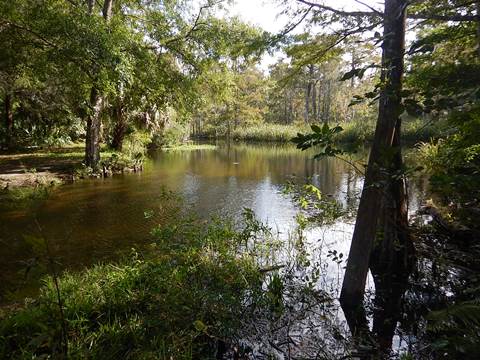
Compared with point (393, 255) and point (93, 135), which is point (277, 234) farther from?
point (93, 135)

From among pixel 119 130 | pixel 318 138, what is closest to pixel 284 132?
pixel 119 130

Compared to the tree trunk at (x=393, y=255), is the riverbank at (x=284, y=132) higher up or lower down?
higher up

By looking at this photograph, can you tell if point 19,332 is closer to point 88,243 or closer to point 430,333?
point 88,243

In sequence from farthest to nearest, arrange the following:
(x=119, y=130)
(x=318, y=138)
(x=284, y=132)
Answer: (x=284, y=132) < (x=119, y=130) < (x=318, y=138)

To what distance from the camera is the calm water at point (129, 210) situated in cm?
540

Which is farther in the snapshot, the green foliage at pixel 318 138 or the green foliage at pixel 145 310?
the green foliage at pixel 145 310

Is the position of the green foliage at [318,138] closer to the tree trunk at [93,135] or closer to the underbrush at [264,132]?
the tree trunk at [93,135]

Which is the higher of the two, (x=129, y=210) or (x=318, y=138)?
(x=318, y=138)

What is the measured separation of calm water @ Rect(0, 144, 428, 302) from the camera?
17.7 feet

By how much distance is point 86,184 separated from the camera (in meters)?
11.2

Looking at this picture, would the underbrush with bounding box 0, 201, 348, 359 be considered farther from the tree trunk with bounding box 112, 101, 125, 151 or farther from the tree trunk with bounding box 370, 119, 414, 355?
the tree trunk with bounding box 112, 101, 125, 151

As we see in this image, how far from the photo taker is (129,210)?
8352mm

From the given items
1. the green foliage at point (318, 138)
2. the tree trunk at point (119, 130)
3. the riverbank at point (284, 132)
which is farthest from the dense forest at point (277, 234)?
the riverbank at point (284, 132)

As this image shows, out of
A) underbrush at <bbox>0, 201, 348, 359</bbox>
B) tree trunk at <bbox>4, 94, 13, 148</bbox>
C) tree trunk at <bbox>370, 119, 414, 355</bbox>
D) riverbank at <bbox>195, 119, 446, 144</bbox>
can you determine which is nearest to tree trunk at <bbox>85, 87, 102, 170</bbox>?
tree trunk at <bbox>4, 94, 13, 148</bbox>
